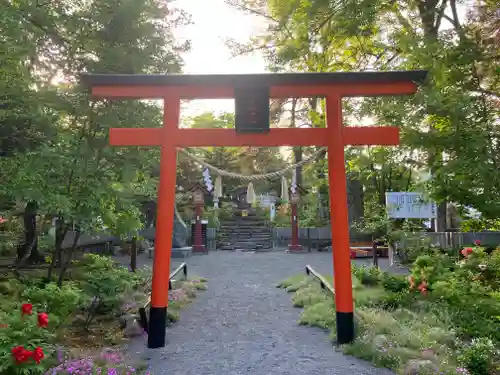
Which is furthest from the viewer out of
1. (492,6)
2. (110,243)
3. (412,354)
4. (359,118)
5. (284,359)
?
(110,243)

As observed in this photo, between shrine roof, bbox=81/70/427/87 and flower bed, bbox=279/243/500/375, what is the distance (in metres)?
3.65

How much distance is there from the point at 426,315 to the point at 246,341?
293cm

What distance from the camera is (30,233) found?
31.4 feet

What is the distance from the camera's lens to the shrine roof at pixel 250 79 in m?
5.55

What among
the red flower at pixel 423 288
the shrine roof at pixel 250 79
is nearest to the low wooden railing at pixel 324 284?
the red flower at pixel 423 288

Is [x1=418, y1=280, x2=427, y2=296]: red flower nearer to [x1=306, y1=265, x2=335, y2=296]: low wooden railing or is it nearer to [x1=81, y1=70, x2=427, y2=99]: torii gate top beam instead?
[x1=306, y1=265, x2=335, y2=296]: low wooden railing

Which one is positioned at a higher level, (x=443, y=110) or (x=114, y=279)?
(x=443, y=110)

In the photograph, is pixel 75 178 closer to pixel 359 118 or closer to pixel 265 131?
pixel 265 131

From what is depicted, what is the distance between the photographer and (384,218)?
12953 mm

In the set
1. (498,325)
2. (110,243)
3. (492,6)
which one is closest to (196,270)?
(110,243)

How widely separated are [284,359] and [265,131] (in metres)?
3.21

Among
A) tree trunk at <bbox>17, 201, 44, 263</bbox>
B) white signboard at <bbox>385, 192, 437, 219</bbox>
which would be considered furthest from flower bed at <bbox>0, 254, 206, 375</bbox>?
white signboard at <bbox>385, 192, 437, 219</bbox>

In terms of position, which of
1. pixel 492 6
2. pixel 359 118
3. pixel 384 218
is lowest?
pixel 384 218

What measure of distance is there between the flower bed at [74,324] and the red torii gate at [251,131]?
992 millimetres
